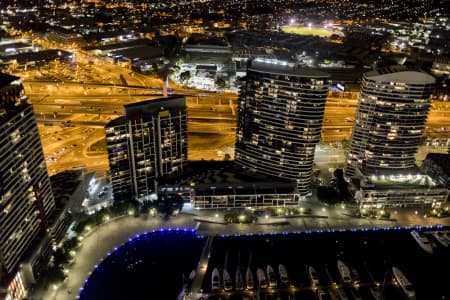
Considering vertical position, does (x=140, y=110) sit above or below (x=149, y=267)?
above

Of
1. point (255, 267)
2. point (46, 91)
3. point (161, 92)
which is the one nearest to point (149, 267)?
point (255, 267)

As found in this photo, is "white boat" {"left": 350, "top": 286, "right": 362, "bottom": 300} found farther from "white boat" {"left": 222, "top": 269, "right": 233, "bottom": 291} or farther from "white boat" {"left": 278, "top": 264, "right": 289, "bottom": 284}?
"white boat" {"left": 222, "top": 269, "right": 233, "bottom": 291}

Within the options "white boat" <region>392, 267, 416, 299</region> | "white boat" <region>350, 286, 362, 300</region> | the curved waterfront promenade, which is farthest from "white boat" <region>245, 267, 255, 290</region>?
"white boat" <region>392, 267, 416, 299</region>

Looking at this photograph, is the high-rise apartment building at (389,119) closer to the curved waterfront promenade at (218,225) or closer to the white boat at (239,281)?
the curved waterfront promenade at (218,225)

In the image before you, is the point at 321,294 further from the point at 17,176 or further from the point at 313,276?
the point at 17,176

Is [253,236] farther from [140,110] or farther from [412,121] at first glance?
[412,121]

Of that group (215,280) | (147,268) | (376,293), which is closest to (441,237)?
(376,293)

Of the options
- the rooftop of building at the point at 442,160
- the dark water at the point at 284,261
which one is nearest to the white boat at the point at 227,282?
the dark water at the point at 284,261
